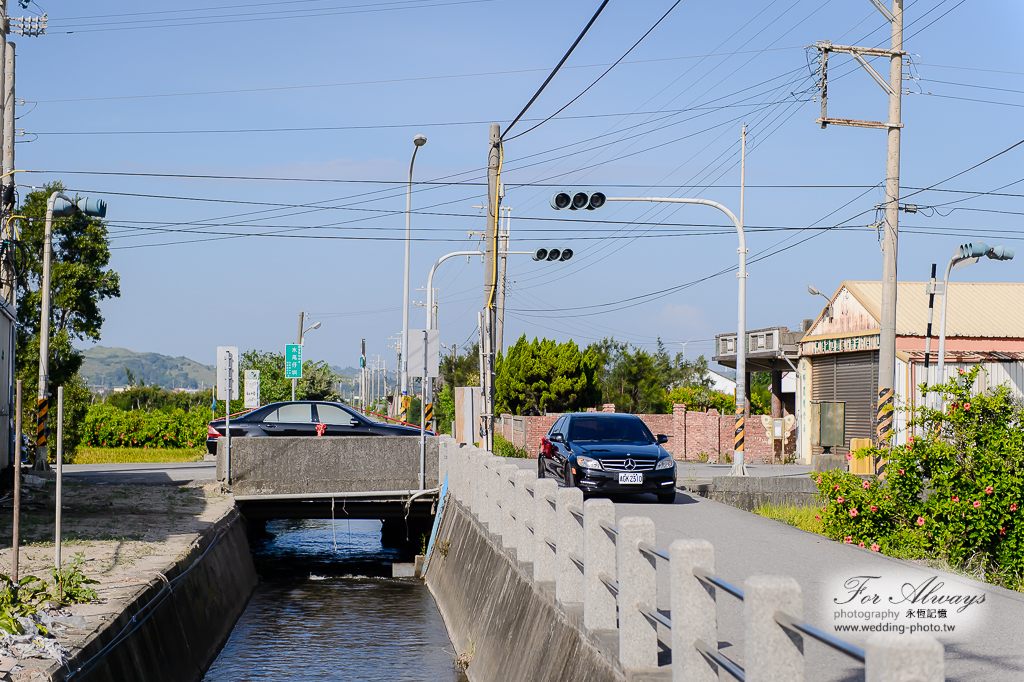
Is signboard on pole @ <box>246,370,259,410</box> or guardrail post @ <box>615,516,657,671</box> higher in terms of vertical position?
signboard on pole @ <box>246,370,259,410</box>

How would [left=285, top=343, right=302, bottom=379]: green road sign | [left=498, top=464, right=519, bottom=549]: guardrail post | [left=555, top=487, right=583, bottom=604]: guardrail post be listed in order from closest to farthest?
[left=555, top=487, right=583, bottom=604]: guardrail post → [left=498, top=464, right=519, bottom=549]: guardrail post → [left=285, top=343, right=302, bottom=379]: green road sign

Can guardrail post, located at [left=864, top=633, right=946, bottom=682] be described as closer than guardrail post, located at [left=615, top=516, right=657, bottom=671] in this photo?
Yes

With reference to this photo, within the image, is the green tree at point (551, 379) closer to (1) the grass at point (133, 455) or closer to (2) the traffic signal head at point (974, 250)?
(1) the grass at point (133, 455)

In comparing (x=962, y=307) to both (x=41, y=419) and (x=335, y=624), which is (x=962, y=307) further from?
(x=41, y=419)

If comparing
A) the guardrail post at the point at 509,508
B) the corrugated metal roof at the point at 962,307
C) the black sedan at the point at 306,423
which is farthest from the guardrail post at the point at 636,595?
the corrugated metal roof at the point at 962,307

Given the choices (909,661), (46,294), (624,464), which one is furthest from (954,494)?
(46,294)

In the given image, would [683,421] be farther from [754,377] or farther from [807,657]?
[754,377]

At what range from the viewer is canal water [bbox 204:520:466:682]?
11539 mm

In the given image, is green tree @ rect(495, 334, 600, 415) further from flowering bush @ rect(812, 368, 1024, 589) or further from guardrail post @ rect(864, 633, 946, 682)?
guardrail post @ rect(864, 633, 946, 682)

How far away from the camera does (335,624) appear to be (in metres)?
14.5

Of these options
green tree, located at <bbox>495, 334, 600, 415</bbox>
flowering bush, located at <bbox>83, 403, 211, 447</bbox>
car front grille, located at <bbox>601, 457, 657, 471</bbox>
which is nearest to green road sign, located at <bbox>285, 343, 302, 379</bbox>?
flowering bush, located at <bbox>83, 403, 211, 447</bbox>

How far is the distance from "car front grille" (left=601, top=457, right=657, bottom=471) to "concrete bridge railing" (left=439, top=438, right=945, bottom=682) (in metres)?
4.16

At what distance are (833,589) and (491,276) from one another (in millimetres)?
13234

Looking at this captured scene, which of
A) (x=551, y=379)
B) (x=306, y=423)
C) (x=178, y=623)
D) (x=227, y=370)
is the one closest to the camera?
(x=178, y=623)
